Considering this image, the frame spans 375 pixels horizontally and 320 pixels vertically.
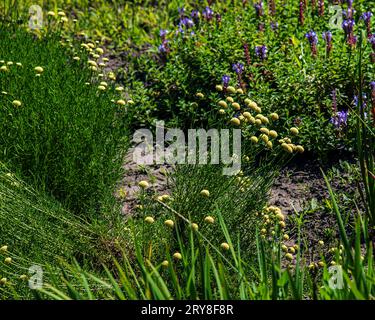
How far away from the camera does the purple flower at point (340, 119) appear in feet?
16.2

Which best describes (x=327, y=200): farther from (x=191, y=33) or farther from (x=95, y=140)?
(x=191, y=33)

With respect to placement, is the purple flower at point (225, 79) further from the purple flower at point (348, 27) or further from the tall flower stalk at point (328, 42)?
the purple flower at point (348, 27)

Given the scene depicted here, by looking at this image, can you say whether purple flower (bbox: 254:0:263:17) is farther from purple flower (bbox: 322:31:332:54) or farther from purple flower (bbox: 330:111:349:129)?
purple flower (bbox: 330:111:349:129)

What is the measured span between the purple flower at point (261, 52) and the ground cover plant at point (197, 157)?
0.01 m

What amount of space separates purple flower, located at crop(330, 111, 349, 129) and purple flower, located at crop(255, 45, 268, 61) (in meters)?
0.84

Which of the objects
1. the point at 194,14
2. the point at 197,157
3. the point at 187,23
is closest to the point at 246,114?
the point at 197,157

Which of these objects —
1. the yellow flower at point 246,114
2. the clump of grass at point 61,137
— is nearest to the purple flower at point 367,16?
the clump of grass at point 61,137

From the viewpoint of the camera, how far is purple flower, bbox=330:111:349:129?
4941 mm

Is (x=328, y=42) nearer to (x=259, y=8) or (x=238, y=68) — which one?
(x=238, y=68)

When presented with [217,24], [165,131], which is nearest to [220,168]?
[165,131]

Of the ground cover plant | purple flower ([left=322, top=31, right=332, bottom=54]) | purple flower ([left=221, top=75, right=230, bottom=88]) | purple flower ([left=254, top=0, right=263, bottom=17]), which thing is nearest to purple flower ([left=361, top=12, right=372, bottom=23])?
the ground cover plant
